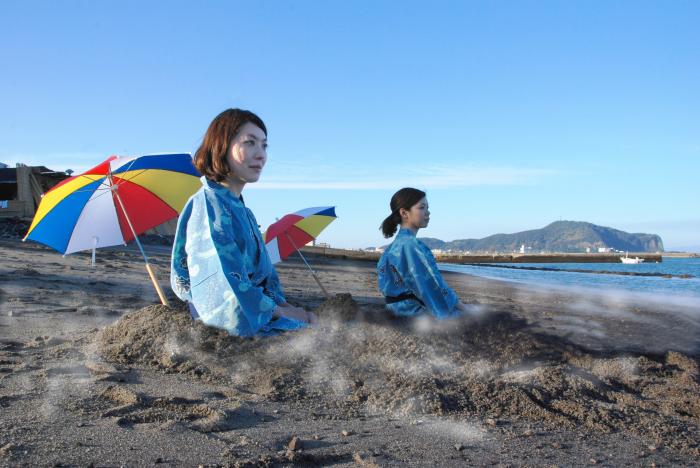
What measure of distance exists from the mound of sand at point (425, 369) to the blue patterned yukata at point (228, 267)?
2.35 feet

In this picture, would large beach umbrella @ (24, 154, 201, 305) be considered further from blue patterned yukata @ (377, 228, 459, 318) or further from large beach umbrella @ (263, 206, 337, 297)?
blue patterned yukata @ (377, 228, 459, 318)

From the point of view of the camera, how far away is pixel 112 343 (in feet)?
12.7

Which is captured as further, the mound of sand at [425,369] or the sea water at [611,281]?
the sea water at [611,281]

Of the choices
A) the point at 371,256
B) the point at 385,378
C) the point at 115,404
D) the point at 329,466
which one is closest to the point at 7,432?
the point at 115,404

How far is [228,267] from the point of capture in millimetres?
2393

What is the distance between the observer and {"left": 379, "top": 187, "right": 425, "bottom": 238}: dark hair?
496 centimetres

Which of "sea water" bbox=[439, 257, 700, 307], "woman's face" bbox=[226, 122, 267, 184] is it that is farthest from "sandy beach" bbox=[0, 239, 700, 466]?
"sea water" bbox=[439, 257, 700, 307]

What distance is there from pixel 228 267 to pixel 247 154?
1.95 ft

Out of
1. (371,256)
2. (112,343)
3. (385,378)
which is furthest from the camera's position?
(371,256)

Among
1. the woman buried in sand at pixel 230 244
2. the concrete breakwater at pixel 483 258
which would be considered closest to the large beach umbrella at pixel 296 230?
the woman buried in sand at pixel 230 244

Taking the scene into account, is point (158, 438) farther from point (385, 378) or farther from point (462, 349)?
point (462, 349)

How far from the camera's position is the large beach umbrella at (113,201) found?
→ 16.4 ft

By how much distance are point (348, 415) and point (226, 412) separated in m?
0.60

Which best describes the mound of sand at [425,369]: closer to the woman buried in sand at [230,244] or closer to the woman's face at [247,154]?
the woman buried in sand at [230,244]
